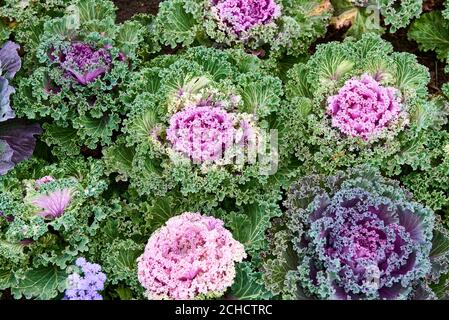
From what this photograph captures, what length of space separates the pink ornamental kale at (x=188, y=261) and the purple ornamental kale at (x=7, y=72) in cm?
129

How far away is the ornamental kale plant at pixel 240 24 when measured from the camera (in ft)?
16.0

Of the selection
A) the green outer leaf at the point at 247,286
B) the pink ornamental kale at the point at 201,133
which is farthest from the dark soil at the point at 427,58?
the green outer leaf at the point at 247,286

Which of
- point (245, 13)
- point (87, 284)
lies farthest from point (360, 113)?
point (87, 284)

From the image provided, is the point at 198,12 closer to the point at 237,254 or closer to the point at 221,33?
the point at 221,33

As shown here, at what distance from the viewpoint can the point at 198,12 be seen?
498 cm

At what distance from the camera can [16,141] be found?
466 centimetres

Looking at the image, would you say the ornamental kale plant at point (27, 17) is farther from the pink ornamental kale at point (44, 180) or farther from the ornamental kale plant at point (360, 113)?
the ornamental kale plant at point (360, 113)

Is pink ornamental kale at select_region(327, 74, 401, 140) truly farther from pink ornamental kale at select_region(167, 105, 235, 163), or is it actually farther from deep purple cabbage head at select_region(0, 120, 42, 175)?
deep purple cabbage head at select_region(0, 120, 42, 175)

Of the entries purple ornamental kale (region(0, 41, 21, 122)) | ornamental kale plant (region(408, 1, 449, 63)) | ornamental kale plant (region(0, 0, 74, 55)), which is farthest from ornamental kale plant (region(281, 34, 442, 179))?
ornamental kale plant (region(0, 0, 74, 55))

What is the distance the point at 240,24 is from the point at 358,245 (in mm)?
1904

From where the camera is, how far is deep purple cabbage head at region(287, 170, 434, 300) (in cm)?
385

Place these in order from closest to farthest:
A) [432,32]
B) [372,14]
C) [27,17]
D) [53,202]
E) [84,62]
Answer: [53,202], [84,62], [27,17], [372,14], [432,32]

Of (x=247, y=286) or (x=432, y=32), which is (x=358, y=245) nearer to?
(x=247, y=286)
